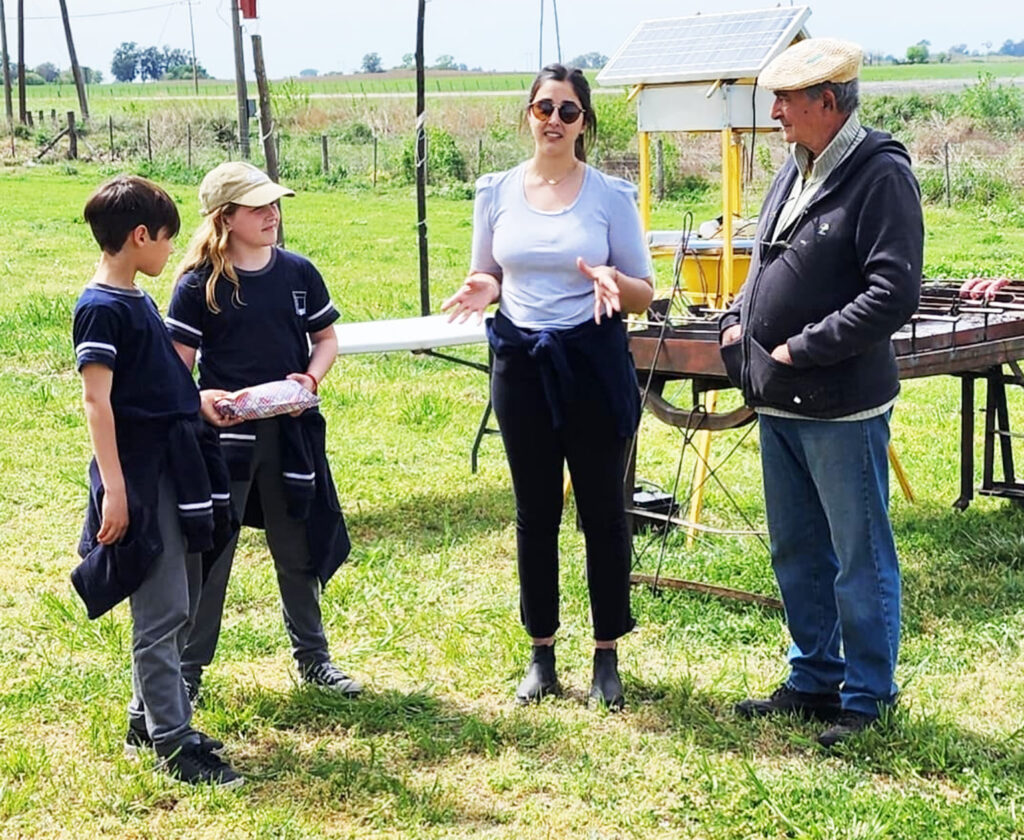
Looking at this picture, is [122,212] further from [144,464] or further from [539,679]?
[539,679]

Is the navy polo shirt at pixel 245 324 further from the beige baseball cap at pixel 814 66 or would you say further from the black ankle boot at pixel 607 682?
the beige baseball cap at pixel 814 66

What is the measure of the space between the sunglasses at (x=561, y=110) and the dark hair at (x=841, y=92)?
2.26 ft

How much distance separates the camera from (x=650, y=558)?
18.5ft

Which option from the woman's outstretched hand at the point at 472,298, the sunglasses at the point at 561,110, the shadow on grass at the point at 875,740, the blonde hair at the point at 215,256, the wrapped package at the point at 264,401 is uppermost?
the sunglasses at the point at 561,110

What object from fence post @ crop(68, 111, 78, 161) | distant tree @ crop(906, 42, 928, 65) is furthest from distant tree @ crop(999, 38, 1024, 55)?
fence post @ crop(68, 111, 78, 161)

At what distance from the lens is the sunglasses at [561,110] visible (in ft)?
12.8

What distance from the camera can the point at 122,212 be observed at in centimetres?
353

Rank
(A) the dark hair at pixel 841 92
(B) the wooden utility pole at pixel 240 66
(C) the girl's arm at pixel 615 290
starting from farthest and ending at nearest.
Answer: (B) the wooden utility pole at pixel 240 66
(C) the girl's arm at pixel 615 290
(A) the dark hair at pixel 841 92

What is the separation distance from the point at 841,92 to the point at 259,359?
1804 millimetres

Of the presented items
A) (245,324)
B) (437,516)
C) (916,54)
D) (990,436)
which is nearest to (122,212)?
(245,324)

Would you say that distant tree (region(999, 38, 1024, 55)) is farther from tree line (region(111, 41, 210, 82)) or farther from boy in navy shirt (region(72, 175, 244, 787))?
boy in navy shirt (region(72, 175, 244, 787))

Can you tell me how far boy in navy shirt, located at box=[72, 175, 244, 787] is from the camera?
3.49 m

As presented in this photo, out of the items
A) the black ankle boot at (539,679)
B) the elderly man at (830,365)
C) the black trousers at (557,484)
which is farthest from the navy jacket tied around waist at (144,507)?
the elderly man at (830,365)

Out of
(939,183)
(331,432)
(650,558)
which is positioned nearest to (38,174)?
(939,183)
